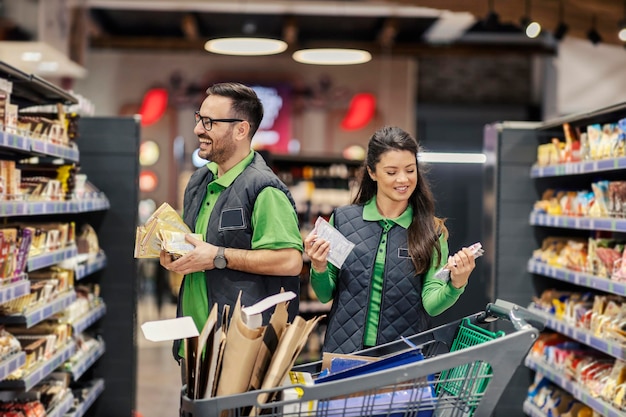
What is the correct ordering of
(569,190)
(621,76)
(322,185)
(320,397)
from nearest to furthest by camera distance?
(320,397)
(569,190)
(322,185)
(621,76)

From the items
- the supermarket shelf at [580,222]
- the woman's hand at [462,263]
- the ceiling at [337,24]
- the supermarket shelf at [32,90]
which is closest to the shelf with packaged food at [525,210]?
the supermarket shelf at [580,222]

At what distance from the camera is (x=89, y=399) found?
17.0 ft

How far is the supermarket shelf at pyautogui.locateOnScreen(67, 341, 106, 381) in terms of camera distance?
472cm

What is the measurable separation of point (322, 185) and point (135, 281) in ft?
10.4

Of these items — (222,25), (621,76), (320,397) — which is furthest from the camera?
(222,25)

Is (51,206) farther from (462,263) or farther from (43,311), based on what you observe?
(462,263)

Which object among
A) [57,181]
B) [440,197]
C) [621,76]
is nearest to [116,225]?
[57,181]

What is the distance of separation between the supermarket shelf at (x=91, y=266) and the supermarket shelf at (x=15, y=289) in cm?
108

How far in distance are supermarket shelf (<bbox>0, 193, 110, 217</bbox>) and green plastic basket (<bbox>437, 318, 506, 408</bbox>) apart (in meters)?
2.03

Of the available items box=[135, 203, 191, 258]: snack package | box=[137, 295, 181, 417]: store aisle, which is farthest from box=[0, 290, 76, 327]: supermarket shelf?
box=[137, 295, 181, 417]: store aisle

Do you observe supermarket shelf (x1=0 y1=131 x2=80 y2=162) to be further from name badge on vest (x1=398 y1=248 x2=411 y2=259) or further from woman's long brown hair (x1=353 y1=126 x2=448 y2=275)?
name badge on vest (x1=398 y1=248 x2=411 y2=259)

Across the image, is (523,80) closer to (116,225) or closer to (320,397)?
(116,225)

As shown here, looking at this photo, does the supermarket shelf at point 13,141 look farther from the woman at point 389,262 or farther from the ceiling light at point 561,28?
the ceiling light at point 561,28

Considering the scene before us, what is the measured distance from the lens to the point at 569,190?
543cm
